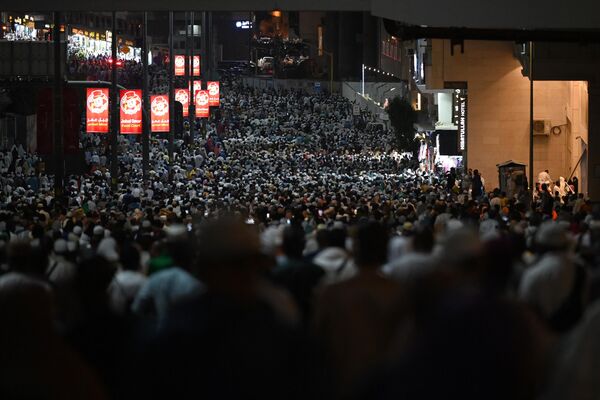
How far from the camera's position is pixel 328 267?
34.8ft

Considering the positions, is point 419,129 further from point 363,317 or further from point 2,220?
point 363,317

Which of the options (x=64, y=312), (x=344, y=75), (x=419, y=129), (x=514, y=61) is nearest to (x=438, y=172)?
(x=514, y=61)

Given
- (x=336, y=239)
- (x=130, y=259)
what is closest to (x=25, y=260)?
(x=130, y=259)

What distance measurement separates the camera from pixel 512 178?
3459 cm

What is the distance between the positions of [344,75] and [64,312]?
137476mm

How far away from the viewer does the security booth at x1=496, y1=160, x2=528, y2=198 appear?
34.2m

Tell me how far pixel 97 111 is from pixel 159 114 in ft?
28.5

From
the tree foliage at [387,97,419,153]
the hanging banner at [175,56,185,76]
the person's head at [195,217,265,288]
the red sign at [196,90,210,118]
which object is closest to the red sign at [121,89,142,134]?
the tree foliage at [387,97,419,153]

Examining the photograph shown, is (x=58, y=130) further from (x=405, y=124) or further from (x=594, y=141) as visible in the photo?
(x=405, y=124)

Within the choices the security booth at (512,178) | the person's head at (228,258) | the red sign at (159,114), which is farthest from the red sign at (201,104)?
the person's head at (228,258)

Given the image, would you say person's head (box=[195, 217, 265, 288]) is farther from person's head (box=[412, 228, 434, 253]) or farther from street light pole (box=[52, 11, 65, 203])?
street light pole (box=[52, 11, 65, 203])

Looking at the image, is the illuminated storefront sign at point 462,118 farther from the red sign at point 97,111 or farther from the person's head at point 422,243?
the person's head at point 422,243

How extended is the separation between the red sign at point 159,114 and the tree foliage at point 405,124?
21434 mm

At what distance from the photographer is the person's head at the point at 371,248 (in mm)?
7312
